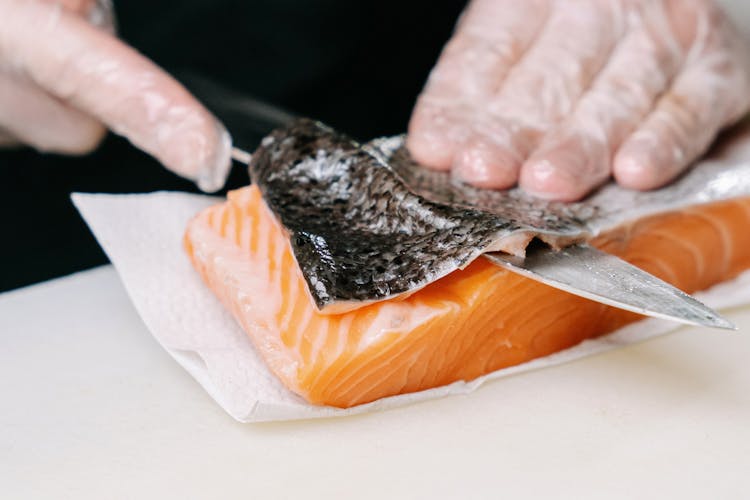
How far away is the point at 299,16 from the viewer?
290 centimetres

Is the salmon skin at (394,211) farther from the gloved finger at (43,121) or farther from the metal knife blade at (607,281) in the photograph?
the gloved finger at (43,121)

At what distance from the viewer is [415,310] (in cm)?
165

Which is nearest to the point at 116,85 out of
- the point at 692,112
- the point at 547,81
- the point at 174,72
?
the point at 174,72

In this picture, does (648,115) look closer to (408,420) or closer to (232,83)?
(408,420)

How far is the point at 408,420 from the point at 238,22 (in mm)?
1729

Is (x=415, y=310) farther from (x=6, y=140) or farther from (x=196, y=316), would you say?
(x=6, y=140)

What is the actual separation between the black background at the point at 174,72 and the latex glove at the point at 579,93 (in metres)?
0.54

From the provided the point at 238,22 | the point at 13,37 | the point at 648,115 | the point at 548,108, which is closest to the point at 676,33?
Answer: the point at 648,115

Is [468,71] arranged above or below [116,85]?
above

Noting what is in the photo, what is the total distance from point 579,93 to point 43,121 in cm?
150

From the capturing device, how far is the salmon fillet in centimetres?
163

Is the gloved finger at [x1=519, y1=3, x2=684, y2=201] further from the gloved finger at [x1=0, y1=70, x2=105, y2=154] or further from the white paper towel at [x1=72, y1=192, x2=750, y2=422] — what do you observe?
the gloved finger at [x1=0, y1=70, x2=105, y2=154]

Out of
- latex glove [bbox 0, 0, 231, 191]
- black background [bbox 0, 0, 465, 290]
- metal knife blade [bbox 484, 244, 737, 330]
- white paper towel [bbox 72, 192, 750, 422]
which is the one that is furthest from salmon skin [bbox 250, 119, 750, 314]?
black background [bbox 0, 0, 465, 290]

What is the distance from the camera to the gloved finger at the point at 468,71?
2.15m
